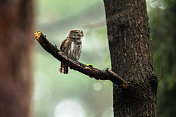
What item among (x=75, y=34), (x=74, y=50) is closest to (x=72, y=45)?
(x=74, y=50)

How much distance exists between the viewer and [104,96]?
20.4 metres

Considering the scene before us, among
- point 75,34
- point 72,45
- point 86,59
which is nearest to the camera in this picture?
point 72,45

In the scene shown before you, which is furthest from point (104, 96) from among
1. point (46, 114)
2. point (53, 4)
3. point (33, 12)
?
point (33, 12)

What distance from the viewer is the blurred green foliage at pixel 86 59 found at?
245 inches

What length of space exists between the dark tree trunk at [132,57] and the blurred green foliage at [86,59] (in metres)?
0.27

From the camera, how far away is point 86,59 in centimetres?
856

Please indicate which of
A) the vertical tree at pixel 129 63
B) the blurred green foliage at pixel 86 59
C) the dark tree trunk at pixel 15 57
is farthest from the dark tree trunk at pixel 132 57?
the dark tree trunk at pixel 15 57

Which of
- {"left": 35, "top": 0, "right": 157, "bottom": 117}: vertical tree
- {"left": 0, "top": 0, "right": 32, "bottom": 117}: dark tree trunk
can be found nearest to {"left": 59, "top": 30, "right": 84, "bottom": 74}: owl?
{"left": 35, "top": 0, "right": 157, "bottom": 117}: vertical tree

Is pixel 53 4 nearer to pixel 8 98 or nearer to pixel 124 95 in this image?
pixel 124 95

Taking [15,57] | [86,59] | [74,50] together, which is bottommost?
[15,57]

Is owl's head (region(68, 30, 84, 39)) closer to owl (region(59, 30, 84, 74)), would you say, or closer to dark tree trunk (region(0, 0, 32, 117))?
owl (region(59, 30, 84, 74))

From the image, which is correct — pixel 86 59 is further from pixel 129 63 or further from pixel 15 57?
pixel 15 57

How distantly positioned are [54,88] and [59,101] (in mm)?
1344

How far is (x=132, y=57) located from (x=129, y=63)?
8 centimetres
